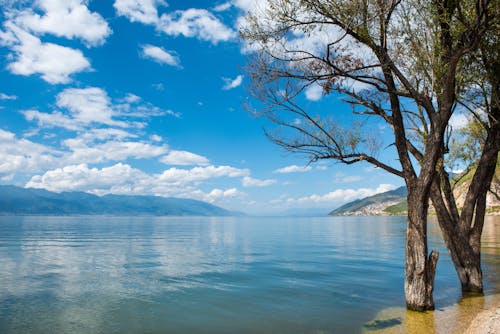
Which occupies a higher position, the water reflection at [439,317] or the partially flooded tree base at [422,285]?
the partially flooded tree base at [422,285]

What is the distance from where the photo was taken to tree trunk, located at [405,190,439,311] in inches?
506

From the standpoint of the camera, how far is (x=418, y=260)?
12828 mm

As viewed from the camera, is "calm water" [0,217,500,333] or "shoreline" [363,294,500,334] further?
"calm water" [0,217,500,333]

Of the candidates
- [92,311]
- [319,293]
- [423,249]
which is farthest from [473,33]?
[92,311]

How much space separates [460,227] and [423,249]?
376cm

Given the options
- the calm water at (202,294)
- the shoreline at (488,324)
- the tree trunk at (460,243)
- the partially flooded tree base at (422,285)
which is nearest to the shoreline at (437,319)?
the shoreline at (488,324)

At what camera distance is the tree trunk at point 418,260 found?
12.8m

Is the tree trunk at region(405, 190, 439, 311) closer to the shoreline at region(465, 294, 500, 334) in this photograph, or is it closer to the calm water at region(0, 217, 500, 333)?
the calm water at region(0, 217, 500, 333)

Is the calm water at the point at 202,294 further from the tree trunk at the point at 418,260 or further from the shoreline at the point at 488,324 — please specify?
the shoreline at the point at 488,324

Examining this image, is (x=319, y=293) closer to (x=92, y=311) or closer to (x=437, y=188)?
(x=437, y=188)

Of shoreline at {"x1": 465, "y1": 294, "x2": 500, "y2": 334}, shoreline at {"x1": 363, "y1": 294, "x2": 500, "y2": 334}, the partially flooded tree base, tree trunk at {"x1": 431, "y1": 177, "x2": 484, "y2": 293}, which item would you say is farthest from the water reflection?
shoreline at {"x1": 465, "y1": 294, "x2": 500, "y2": 334}

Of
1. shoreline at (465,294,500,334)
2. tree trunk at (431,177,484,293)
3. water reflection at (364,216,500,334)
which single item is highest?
tree trunk at (431,177,484,293)

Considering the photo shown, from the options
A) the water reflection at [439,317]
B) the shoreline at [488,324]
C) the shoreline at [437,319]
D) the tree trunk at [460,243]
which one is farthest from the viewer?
the tree trunk at [460,243]

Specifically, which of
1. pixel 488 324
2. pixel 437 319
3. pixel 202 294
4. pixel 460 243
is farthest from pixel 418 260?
pixel 202 294
